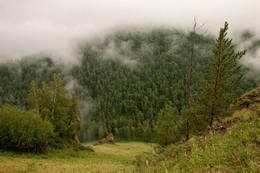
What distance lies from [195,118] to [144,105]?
134269 mm

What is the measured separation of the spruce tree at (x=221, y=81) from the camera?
51.3 ft

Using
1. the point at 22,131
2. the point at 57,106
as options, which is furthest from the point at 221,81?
the point at 57,106

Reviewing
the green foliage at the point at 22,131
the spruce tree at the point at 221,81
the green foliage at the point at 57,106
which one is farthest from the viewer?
the green foliage at the point at 57,106

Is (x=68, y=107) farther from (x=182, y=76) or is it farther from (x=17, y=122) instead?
(x=182, y=76)

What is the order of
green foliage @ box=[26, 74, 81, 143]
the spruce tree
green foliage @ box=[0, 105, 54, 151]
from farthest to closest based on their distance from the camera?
green foliage @ box=[26, 74, 81, 143] < green foliage @ box=[0, 105, 54, 151] < the spruce tree

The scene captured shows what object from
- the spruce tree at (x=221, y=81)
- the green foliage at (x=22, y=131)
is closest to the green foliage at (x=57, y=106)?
the green foliage at (x=22, y=131)

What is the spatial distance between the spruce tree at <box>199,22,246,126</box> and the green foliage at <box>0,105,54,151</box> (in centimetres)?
2669

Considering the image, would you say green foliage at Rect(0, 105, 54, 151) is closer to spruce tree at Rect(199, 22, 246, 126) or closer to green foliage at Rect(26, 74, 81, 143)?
green foliage at Rect(26, 74, 81, 143)

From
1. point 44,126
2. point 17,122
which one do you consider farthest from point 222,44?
point 17,122

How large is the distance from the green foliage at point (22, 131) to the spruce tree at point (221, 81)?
26687 millimetres

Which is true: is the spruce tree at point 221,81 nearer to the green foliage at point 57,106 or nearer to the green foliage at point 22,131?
the green foliage at point 22,131

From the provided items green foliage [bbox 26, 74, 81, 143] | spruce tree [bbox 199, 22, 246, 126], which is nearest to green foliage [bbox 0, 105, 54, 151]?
green foliage [bbox 26, 74, 81, 143]

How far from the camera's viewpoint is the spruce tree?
1565 cm

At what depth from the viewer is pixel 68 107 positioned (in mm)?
34969
